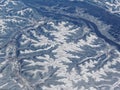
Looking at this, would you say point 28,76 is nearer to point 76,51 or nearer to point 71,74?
point 71,74

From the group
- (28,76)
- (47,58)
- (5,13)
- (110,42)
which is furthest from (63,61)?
(5,13)

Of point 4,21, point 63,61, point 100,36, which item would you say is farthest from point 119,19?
point 4,21

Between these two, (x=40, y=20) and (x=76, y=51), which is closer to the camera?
(x=76, y=51)

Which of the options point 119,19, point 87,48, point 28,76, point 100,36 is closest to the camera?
point 28,76

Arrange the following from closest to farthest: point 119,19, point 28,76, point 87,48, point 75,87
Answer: point 75,87 < point 28,76 < point 87,48 < point 119,19

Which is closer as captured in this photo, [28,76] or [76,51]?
[28,76]

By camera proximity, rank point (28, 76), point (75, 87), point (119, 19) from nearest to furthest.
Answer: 1. point (75, 87)
2. point (28, 76)
3. point (119, 19)

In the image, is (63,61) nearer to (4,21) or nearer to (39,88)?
(39,88)

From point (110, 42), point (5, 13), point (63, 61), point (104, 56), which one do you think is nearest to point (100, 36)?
point (110, 42)

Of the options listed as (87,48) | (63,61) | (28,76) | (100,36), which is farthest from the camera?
(100,36)
